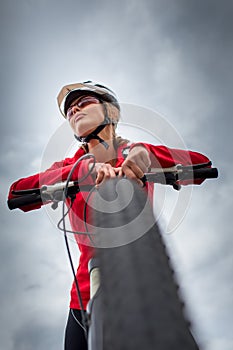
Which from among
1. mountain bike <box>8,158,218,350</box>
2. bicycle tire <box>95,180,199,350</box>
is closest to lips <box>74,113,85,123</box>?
mountain bike <box>8,158,218,350</box>

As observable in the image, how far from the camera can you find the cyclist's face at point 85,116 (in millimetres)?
2312

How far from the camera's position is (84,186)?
1.71 meters

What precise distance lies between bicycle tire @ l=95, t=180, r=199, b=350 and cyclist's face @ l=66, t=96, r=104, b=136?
1.49 meters

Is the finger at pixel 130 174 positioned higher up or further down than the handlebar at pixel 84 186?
further down

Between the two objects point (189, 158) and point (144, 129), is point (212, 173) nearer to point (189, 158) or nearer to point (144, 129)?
point (189, 158)

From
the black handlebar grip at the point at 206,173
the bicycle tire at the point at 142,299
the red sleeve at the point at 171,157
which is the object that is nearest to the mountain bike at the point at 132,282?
the bicycle tire at the point at 142,299

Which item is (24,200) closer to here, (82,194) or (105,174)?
(82,194)

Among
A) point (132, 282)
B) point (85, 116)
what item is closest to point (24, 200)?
point (85, 116)

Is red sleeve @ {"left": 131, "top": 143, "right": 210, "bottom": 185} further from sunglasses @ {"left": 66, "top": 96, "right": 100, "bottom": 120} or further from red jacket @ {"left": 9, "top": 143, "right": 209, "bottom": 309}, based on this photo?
sunglasses @ {"left": 66, "top": 96, "right": 100, "bottom": 120}

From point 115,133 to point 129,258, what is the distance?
6.06 feet

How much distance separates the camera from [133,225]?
95 centimetres

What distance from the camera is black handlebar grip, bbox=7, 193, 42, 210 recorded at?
1896 mm

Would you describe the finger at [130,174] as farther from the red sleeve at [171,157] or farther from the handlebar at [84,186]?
the red sleeve at [171,157]

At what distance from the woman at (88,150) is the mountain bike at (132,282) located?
18.8 inches
